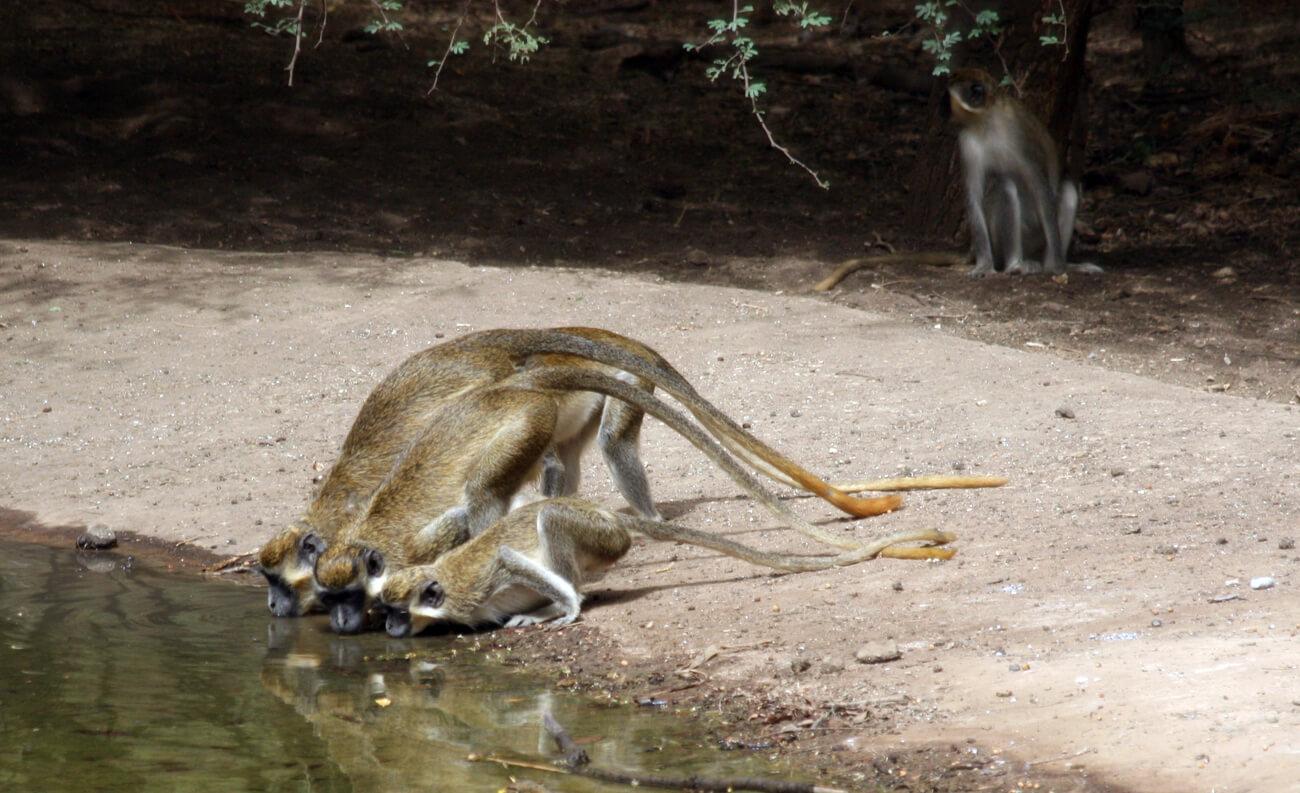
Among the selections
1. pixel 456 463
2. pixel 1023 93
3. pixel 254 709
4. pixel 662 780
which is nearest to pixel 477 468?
pixel 456 463

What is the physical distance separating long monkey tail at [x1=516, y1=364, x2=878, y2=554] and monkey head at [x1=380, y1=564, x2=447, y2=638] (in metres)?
1.10

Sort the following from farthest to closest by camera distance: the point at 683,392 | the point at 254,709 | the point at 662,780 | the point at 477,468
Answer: the point at 683,392, the point at 477,468, the point at 254,709, the point at 662,780

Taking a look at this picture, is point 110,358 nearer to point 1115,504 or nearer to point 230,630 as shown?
point 230,630

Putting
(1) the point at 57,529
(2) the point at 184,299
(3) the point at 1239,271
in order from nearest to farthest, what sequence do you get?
(1) the point at 57,529 < (2) the point at 184,299 < (3) the point at 1239,271

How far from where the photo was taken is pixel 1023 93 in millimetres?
13875

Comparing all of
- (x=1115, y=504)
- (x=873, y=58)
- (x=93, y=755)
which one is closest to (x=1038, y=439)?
(x=1115, y=504)

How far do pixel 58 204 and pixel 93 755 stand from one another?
10.6 metres

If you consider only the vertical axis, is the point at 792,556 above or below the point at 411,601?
above

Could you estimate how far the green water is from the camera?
4.98 metres

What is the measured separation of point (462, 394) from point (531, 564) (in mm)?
1208

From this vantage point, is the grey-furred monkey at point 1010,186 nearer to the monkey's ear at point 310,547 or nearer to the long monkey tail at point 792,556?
the long monkey tail at point 792,556

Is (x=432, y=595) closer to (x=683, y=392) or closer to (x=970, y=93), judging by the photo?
(x=683, y=392)

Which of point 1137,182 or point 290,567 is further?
point 1137,182

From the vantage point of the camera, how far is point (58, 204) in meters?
14.6
